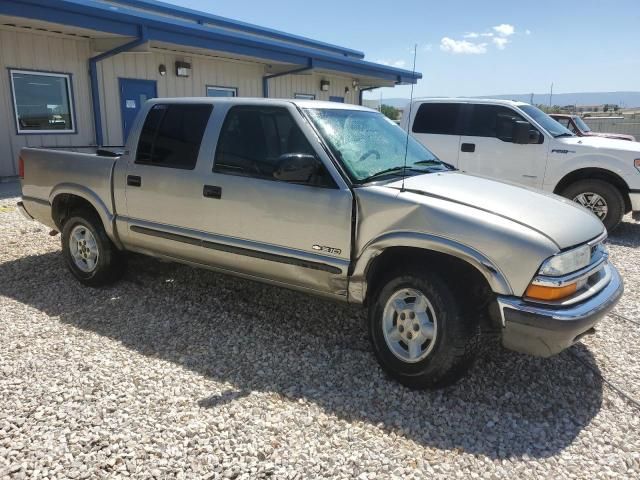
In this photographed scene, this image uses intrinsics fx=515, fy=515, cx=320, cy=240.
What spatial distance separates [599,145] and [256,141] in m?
6.03

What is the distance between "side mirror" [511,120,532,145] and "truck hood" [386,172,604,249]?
169 inches

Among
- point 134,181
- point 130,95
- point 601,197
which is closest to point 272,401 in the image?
point 134,181

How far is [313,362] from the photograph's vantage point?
3.75 metres

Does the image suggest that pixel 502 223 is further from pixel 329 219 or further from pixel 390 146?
pixel 390 146

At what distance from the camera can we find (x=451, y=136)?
868 cm

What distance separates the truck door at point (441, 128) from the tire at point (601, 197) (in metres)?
1.89

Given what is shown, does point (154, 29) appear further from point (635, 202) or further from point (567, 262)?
point (567, 262)

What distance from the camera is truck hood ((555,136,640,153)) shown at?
762cm

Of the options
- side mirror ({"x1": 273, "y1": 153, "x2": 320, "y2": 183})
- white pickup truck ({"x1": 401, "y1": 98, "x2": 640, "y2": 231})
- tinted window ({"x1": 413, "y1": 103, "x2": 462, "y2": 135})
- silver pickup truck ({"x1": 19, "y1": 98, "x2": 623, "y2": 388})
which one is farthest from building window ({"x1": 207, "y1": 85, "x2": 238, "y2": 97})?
side mirror ({"x1": 273, "y1": 153, "x2": 320, "y2": 183})

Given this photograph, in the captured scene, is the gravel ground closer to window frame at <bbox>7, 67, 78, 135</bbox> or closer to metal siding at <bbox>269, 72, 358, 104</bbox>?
window frame at <bbox>7, 67, 78, 135</bbox>

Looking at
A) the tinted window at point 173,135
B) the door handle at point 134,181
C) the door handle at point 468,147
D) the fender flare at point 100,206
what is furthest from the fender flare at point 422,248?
the door handle at point 468,147

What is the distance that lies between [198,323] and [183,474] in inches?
73.9

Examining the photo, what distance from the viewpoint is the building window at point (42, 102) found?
1055cm

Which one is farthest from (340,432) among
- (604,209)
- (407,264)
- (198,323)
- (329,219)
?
(604,209)
